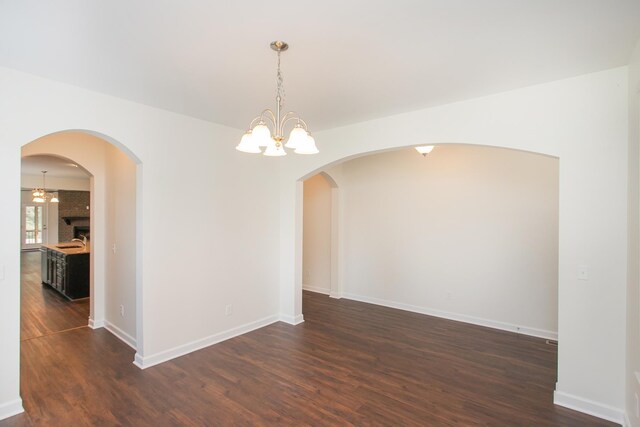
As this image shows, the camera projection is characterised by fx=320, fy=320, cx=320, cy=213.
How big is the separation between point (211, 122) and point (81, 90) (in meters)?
1.38

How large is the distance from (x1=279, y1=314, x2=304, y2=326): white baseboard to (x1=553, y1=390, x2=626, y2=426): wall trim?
3.10 m

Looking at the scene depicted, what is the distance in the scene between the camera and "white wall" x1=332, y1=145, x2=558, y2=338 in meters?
4.26

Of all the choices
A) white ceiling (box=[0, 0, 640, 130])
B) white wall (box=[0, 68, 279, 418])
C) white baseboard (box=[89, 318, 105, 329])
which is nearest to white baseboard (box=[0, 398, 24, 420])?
white wall (box=[0, 68, 279, 418])

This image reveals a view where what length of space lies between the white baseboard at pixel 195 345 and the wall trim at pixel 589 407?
3.45 m

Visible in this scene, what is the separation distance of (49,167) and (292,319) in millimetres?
8190

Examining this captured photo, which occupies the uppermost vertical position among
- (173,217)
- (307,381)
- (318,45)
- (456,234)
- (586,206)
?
(318,45)

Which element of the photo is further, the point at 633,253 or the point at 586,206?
the point at 586,206

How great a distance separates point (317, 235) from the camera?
6668mm

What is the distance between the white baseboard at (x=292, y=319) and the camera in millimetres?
4762

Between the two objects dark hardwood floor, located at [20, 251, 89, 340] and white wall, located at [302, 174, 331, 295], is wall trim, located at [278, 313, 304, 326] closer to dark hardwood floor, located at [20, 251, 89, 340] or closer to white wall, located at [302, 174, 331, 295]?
white wall, located at [302, 174, 331, 295]

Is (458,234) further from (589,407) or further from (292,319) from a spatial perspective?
(292,319)

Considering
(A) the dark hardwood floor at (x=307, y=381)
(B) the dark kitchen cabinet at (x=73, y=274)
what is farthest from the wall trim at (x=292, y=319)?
(B) the dark kitchen cabinet at (x=73, y=274)

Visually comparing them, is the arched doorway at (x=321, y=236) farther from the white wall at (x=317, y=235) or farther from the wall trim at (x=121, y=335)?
the wall trim at (x=121, y=335)

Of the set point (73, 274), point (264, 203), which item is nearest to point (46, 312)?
point (73, 274)
